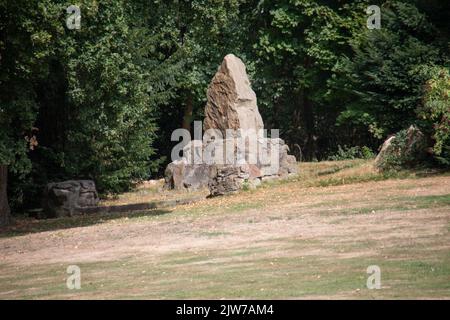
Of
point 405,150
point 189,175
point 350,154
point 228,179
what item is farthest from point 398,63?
point 350,154

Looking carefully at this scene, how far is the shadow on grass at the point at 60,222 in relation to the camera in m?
23.4

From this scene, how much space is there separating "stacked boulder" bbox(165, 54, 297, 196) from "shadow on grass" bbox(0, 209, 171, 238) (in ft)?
14.0

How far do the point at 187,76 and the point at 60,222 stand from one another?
14631 mm

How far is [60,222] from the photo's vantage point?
2502 centimetres

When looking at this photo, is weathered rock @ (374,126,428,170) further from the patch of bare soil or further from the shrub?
the shrub

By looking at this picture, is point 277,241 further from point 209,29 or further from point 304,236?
point 209,29

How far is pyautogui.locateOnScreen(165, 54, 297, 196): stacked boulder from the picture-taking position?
2919cm

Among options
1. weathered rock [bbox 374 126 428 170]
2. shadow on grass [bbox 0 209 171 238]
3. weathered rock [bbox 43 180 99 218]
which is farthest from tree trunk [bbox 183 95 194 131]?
weathered rock [bbox 374 126 428 170]

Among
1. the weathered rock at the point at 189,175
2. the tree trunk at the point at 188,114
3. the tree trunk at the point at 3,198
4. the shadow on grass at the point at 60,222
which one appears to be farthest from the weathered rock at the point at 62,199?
the tree trunk at the point at 188,114

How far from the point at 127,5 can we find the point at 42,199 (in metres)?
6.84

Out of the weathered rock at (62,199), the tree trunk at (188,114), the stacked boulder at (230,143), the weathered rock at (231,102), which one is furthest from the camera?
the tree trunk at (188,114)

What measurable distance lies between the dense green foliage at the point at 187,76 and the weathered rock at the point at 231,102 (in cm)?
232

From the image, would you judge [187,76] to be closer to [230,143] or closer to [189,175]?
[189,175]

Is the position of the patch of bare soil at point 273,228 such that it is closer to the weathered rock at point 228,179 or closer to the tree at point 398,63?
the weathered rock at point 228,179
